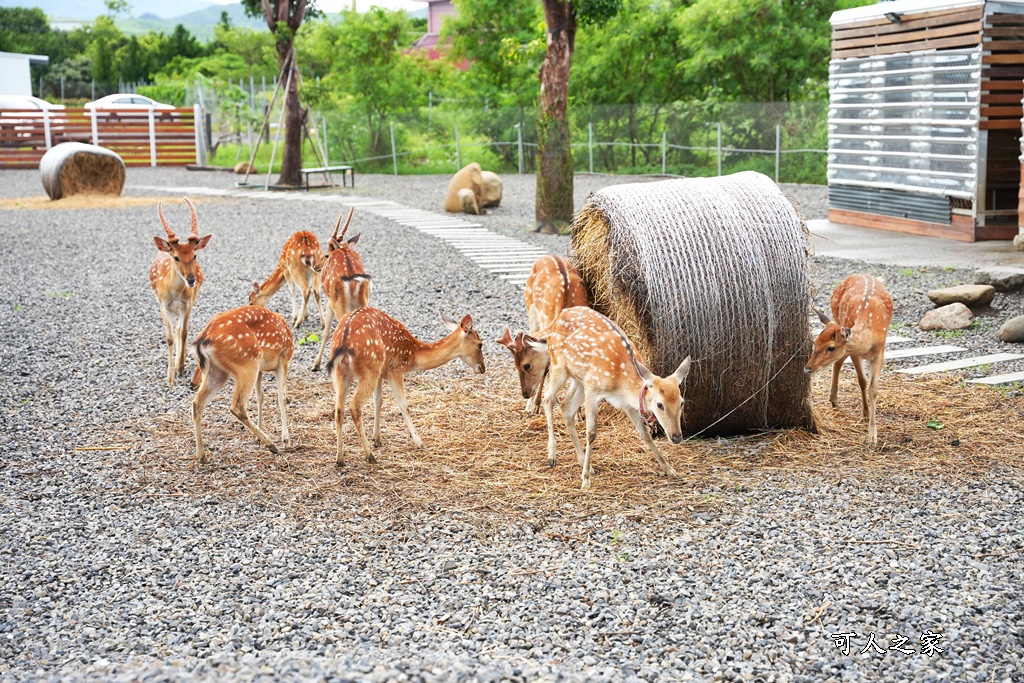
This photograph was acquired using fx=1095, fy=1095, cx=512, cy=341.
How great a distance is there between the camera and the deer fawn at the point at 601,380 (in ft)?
17.4

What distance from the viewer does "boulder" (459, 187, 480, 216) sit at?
17.4 metres

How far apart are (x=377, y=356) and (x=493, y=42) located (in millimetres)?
23690

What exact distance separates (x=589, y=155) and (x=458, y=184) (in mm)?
8438

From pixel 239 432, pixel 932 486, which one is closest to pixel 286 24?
pixel 239 432

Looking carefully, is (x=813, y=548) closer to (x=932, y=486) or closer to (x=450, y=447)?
(x=932, y=486)

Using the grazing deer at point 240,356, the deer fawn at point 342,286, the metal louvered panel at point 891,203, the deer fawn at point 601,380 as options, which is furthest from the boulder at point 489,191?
the deer fawn at point 601,380

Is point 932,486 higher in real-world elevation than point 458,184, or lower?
lower

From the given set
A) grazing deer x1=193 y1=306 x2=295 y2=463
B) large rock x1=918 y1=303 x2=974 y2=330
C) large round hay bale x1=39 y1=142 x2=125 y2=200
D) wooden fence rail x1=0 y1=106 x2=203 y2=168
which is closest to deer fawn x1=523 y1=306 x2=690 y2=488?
grazing deer x1=193 y1=306 x2=295 y2=463

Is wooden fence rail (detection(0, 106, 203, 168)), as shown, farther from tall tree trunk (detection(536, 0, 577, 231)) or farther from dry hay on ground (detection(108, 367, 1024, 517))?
dry hay on ground (detection(108, 367, 1024, 517))

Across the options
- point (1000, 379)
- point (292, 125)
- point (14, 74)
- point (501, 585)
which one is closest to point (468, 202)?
point (292, 125)

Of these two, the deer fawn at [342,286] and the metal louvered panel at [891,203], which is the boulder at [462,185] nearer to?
the metal louvered panel at [891,203]

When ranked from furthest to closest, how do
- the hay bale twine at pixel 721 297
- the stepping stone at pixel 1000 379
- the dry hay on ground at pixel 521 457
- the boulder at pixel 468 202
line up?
the boulder at pixel 468 202 < the stepping stone at pixel 1000 379 < the hay bale twine at pixel 721 297 < the dry hay on ground at pixel 521 457

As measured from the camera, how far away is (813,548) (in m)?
4.76

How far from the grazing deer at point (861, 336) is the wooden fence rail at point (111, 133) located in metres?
25.6
